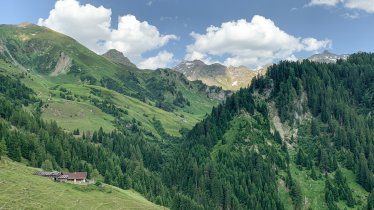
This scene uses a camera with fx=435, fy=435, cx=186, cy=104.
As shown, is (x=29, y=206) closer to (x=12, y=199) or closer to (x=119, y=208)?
(x=12, y=199)

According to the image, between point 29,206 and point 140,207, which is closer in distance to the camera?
point 29,206

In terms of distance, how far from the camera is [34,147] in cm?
19838

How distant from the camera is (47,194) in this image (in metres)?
133

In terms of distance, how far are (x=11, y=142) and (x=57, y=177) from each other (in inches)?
1359

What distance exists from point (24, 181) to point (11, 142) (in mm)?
46870

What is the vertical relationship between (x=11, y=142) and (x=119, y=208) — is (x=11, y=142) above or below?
above

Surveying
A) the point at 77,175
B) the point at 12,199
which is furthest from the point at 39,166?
the point at 12,199

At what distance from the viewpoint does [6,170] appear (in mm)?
143875

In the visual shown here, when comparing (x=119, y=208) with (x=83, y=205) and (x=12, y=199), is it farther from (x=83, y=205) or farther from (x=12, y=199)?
(x=12, y=199)

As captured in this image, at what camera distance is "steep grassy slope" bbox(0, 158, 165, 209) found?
397 ft

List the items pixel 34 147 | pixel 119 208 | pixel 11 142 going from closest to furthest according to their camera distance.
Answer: pixel 119 208
pixel 11 142
pixel 34 147

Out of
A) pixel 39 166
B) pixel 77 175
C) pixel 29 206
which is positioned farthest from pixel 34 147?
pixel 29 206

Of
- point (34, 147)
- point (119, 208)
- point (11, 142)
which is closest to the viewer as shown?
point (119, 208)

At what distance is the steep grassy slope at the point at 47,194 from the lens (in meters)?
121
